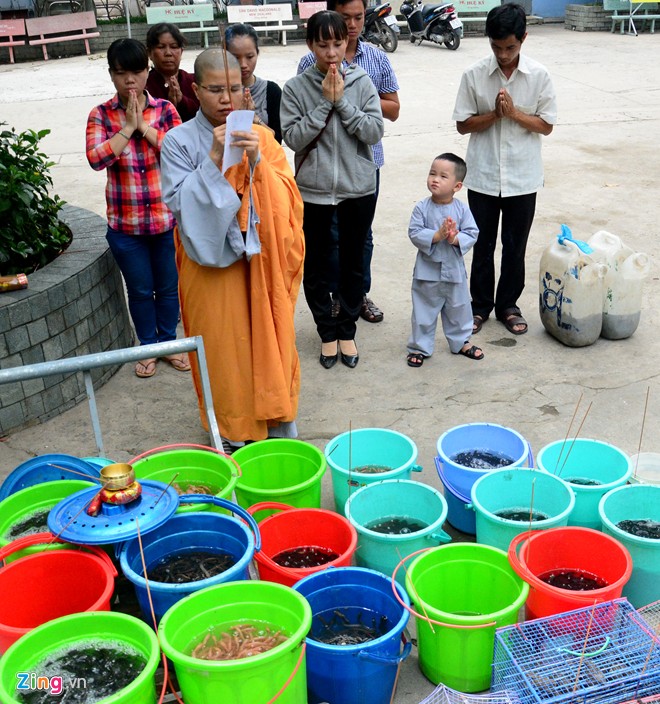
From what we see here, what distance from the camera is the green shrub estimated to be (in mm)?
4180

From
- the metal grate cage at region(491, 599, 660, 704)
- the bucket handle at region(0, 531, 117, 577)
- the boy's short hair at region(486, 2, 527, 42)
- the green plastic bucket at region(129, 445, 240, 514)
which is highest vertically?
the boy's short hair at region(486, 2, 527, 42)

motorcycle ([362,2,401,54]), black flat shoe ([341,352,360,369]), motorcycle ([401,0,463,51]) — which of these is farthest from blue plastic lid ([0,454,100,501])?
motorcycle ([401,0,463,51])

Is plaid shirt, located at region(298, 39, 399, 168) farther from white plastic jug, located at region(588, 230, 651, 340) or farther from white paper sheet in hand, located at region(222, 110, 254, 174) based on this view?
white paper sheet in hand, located at region(222, 110, 254, 174)

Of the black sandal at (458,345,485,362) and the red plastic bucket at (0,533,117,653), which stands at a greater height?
the red plastic bucket at (0,533,117,653)

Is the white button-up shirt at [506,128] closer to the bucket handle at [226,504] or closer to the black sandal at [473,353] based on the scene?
the black sandal at [473,353]

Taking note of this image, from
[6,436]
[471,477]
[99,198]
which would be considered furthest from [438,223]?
[99,198]

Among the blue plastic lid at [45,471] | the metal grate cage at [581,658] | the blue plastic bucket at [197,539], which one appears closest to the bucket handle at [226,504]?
the blue plastic bucket at [197,539]

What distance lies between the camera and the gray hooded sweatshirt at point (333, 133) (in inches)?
159

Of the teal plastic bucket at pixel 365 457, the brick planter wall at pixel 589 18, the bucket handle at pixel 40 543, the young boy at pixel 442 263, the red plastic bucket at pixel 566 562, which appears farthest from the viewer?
the brick planter wall at pixel 589 18

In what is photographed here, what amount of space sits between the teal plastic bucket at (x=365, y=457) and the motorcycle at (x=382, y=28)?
1344cm

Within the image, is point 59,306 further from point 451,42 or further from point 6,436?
point 451,42

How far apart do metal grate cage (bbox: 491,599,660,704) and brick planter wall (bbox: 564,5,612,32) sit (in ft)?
59.2

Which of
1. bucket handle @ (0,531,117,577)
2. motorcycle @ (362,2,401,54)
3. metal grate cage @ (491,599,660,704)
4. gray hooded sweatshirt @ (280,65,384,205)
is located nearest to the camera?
metal grate cage @ (491,599,660,704)

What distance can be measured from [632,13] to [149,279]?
16.1 meters
